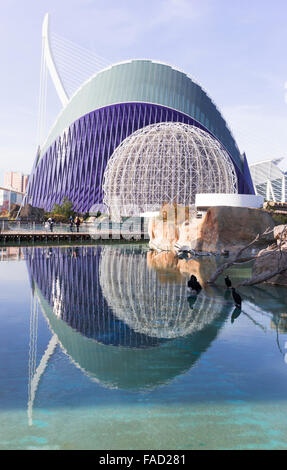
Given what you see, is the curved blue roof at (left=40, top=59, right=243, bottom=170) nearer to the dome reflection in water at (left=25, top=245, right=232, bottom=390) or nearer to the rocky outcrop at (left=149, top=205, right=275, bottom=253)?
the rocky outcrop at (left=149, top=205, right=275, bottom=253)

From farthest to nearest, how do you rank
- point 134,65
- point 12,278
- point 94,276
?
1. point 134,65
2. point 94,276
3. point 12,278

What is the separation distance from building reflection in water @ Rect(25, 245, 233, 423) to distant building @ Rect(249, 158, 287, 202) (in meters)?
93.7

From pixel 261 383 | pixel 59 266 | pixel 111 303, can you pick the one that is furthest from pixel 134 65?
pixel 261 383

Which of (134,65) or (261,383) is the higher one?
(134,65)

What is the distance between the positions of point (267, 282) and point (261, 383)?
11.3 meters

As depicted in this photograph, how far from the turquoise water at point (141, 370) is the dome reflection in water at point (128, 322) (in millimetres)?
28

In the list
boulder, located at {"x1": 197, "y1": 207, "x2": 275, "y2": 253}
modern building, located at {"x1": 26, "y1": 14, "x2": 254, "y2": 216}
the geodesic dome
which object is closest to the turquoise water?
boulder, located at {"x1": 197, "y1": 207, "x2": 275, "y2": 253}

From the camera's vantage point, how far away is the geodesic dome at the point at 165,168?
4916cm

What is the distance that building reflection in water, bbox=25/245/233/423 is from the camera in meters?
8.22

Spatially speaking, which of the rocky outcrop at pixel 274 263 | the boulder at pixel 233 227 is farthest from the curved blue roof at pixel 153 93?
the rocky outcrop at pixel 274 263

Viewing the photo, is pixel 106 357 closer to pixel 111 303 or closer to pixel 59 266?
pixel 111 303

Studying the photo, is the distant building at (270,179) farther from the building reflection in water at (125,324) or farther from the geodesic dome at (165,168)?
the building reflection in water at (125,324)
